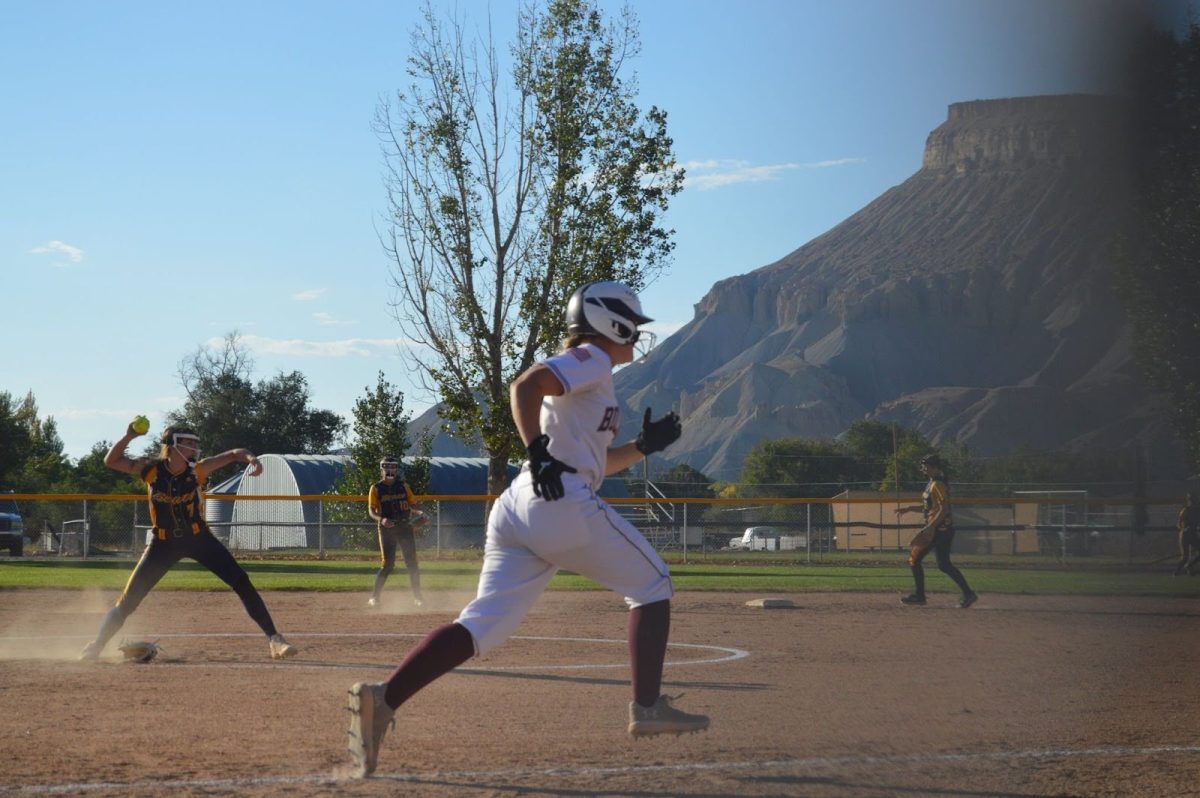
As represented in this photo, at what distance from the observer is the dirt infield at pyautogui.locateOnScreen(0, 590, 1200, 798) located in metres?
5.73

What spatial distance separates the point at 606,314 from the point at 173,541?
5971 mm

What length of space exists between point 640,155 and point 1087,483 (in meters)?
23.6

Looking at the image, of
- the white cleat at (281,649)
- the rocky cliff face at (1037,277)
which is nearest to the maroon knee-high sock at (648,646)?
the rocky cliff face at (1037,277)

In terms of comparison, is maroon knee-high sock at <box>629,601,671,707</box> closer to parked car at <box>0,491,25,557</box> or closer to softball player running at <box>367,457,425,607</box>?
softball player running at <box>367,457,425,607</box>

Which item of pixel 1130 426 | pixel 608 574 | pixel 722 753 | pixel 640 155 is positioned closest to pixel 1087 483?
pixel 1130 426

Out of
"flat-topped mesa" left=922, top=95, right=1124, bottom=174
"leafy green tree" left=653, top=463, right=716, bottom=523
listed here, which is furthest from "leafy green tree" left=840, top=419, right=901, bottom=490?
"flat-topped mesa" left=922, top=95, right=1124, bottom=174

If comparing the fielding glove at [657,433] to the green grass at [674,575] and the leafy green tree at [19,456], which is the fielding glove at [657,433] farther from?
the leafy green tree at [19,456]

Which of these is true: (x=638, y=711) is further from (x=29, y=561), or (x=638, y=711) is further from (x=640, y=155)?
(x=29, y=561)

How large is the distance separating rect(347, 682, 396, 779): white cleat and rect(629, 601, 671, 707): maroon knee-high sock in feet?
3.60

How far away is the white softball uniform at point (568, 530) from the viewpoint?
5582 millimetres

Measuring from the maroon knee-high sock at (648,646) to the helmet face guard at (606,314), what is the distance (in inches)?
48.1

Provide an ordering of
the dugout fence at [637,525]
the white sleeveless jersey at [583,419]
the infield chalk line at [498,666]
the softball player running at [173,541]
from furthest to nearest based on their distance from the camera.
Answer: the dugout fence at [637,525] < the softball player running at [173,541] < the infield chalk line at [498,666] < the white sleeveless jersey at [583,419]

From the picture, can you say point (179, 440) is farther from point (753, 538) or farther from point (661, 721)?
point (753, 538)

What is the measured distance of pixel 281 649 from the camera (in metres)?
10.4
